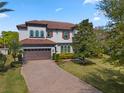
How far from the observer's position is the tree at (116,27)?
12977 mm

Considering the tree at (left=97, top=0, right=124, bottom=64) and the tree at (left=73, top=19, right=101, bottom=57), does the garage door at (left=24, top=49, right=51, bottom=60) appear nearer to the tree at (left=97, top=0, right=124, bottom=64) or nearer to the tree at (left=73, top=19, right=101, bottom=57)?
the tree at (left=73, top=19, right=101, bottom=57)

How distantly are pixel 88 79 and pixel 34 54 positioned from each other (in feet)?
62.8

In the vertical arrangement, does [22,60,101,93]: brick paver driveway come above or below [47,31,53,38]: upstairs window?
below

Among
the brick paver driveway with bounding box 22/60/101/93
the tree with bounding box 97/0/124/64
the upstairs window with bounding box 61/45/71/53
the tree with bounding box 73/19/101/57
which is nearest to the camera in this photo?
the tree with bounding box 97/0/124/64

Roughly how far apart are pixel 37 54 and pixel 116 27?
2742 centimetres

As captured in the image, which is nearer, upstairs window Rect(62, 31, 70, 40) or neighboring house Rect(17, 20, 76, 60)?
neighboring house Rect(17, 20, 76, 60)

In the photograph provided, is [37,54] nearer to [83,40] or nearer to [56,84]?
[83,40]

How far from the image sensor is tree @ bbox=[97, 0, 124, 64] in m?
13.0

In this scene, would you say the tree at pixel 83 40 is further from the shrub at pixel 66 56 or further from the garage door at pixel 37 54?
the garage door at pixel 37 54

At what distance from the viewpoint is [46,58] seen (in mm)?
40375

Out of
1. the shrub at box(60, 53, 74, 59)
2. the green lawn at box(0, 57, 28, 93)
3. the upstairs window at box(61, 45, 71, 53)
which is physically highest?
the upstairs window at box(61, 45, 71, 53)

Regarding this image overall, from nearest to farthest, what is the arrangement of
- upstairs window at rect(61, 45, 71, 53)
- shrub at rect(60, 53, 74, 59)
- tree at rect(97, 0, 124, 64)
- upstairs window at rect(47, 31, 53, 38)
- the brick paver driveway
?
1. tree at rect(97, 0, 124, 64)
2. the brick paver driveway
3. shrub at rect(60, 53, 74, 59)
4. upstairs window at rect(47, 31, 53, 38)
5. upstairs window at rect(61, 45, 71, 53)

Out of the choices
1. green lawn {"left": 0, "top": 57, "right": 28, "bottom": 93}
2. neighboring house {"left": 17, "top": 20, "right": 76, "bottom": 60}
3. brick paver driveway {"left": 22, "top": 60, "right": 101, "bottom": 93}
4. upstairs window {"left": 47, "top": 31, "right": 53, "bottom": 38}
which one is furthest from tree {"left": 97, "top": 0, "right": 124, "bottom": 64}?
upstairs window {"left": 47, "top": 31, "right": 53, "bottom": 38}

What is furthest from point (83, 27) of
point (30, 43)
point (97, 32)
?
point (97, 32)
